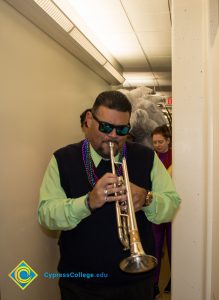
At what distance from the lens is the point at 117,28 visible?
11.1 ft

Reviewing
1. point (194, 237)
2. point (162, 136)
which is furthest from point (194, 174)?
point (162, 136)

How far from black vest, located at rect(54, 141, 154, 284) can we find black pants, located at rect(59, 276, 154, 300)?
0.09 feet

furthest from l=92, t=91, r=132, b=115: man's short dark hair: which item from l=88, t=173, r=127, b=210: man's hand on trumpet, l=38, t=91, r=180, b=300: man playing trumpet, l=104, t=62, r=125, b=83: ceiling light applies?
l=104, t=62, r=125, b=83: ceiling light

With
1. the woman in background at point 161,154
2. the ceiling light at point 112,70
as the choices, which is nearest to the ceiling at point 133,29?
the ceiling light at point 112,70

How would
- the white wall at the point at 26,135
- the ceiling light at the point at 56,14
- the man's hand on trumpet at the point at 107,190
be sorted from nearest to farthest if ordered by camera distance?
the man's hand on trumpet at the point at 107,190 < the white wall at the point at 26,135 < the ceiling light at the point at 56,14

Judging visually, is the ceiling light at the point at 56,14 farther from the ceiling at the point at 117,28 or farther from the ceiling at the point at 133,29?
the ceiling at the point at 133,29

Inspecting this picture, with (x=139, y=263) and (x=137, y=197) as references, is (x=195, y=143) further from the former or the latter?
(x=139, y=263)

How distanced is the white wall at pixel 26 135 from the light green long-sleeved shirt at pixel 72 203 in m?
0.43

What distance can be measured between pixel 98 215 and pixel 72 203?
185 millimetres

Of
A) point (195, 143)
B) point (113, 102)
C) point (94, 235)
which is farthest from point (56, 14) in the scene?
point (94, 235)

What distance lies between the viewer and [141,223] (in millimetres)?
1650

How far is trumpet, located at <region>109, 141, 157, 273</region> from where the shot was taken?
1.24m

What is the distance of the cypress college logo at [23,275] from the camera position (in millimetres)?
2018

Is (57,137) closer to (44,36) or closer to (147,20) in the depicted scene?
(44,36)
